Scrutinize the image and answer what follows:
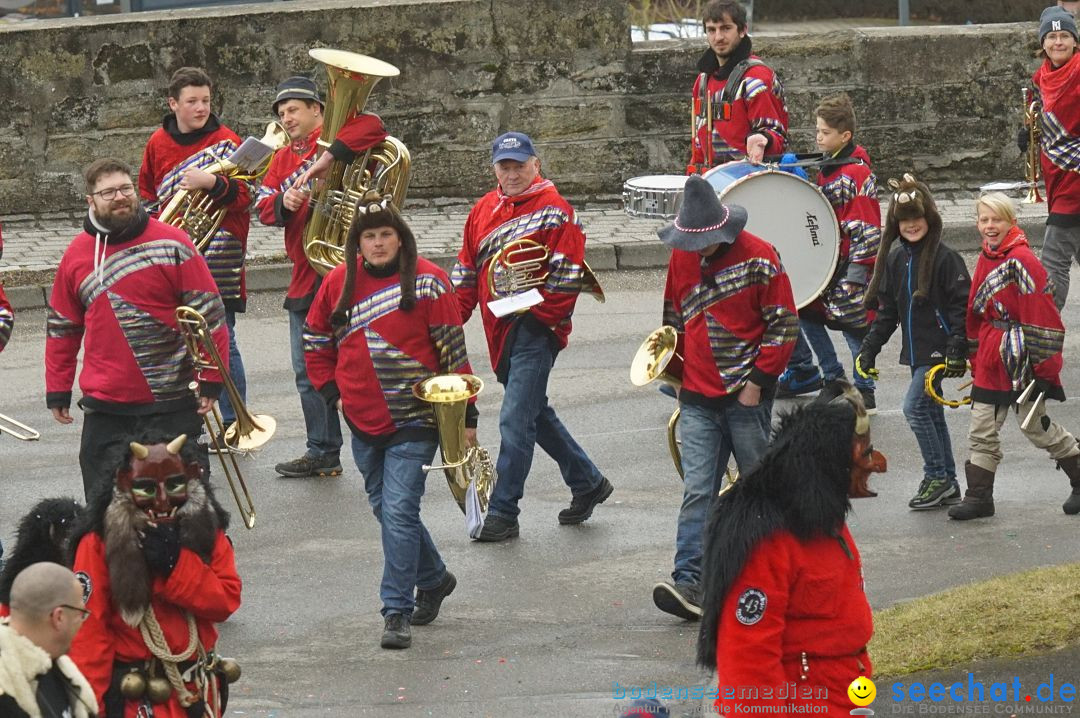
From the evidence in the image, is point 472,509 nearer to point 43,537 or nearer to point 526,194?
point 526,194

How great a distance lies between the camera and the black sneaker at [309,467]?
32.0 ft

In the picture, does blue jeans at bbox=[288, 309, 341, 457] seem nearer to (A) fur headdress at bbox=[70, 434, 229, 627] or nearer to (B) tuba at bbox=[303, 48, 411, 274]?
(B) tuba at bbox=[303, 48, 411, 274]

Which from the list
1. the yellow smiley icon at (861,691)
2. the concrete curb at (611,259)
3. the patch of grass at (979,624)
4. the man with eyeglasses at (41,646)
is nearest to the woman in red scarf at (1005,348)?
the patch of grass at (979,624)

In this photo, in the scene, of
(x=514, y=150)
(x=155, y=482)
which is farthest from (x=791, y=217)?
(x=155, y=482)

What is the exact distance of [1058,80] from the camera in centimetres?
1089

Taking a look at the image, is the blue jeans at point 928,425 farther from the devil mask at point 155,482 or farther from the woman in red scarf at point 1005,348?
the devil mask at point 155,482

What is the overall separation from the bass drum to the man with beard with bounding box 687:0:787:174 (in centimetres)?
128

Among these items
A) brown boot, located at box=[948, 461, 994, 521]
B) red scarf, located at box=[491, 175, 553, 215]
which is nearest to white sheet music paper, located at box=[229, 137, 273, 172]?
red scarf, located at box=[491, 175, 553, 215]

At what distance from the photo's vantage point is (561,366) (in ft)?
38.4

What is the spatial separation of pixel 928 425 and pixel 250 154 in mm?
3696

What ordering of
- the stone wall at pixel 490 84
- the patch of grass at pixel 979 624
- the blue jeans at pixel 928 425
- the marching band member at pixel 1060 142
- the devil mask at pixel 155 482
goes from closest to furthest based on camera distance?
the devil mask at pixel 155 482 → the patch of grass at pixel 979 624 → the blue jeans at pixel 928 425 → the marching band member at pixel 1060 142 → the stone wall at pixel 490 84

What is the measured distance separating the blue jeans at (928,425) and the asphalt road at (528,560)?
273 mm

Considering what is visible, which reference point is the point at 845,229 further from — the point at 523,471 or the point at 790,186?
the point at 523,471

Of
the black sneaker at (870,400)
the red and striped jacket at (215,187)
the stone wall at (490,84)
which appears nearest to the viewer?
the red and striped jacket at (215,187)
